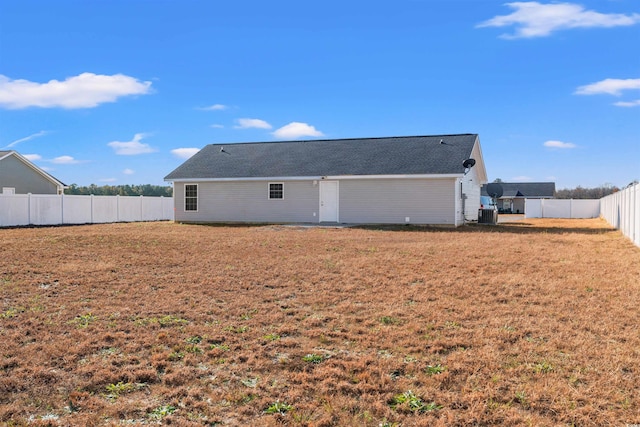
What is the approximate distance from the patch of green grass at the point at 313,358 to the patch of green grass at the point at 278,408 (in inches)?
33.7

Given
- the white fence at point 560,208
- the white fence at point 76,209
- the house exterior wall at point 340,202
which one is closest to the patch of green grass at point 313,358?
the house exterior wall at point 340,202

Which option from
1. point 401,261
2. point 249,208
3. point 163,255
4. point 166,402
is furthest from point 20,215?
point 166,402

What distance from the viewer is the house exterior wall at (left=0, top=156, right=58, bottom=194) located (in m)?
28.7

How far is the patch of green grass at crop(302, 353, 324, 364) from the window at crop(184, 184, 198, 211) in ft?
68.4

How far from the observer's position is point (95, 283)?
7484 mm

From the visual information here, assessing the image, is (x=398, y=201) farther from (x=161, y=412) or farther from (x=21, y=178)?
(x=21, y=178)

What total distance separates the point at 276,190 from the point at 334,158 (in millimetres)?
3221

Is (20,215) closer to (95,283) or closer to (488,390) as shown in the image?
(95,283)

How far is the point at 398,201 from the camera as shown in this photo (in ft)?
→ 68.4

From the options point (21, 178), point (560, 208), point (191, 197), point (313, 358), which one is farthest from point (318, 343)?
point (560, 208)

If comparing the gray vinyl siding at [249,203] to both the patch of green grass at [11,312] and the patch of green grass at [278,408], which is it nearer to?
the patch of green grass at [11,312]

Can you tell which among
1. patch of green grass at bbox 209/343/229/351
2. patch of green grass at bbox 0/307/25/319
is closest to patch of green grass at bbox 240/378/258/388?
patch of green grass at bbox 209/343/229/351

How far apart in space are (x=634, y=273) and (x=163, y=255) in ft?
30.3

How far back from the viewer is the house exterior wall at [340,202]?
802 inches
